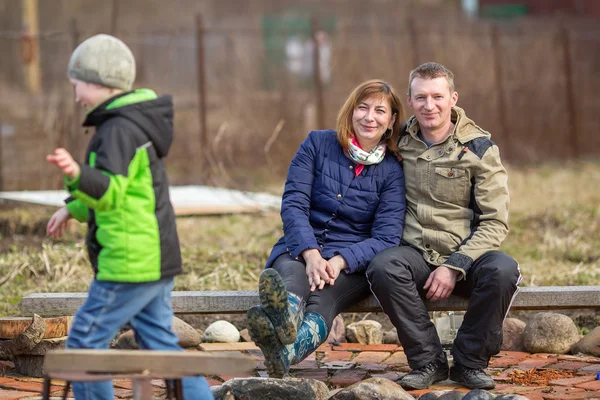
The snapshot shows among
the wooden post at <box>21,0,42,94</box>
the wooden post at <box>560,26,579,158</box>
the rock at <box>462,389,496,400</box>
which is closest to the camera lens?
the rock at <box>462,389,496,400</box>

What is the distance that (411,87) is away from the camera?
16.2 feet

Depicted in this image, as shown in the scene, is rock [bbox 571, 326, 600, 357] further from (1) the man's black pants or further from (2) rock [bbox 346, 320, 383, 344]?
(2) rock [bbox 346, 320, 383, 344]

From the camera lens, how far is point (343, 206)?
16.2 ft

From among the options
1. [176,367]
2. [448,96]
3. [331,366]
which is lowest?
[331,366]

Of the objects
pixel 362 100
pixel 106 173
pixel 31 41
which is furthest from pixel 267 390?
pixel 31 41

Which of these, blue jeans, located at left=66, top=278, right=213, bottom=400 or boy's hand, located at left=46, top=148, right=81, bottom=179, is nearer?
boy's hand, located at left=46, top=148, right=81, bottom=179

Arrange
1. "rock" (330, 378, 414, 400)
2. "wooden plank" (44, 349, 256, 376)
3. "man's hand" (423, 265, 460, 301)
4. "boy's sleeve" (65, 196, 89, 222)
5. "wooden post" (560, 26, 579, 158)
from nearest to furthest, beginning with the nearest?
"wooden plank" (44, 349, 256, 376) < "boy's sleeve" (65, 196, 89, 222) < "rock" (330, 378, 414, 400) < "man's hand" (423, 265, 460, 301) < "wooden post" (560, 26, 579, 158)

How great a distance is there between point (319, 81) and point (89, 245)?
9.01 meters

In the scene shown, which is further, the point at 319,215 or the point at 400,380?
A: the point at 319,215

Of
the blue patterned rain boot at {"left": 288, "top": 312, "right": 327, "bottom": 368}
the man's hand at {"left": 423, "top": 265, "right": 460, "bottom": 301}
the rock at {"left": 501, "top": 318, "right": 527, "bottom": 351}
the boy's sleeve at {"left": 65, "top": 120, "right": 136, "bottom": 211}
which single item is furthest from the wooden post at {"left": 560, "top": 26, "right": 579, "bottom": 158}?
the boy's sleeve at {"left": 65, "top": 120, "right": 136, "bottom": 211}

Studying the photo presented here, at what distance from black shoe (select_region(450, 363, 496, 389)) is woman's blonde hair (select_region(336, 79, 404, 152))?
1.13 metres

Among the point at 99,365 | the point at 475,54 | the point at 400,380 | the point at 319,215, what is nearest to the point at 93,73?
the point at 99,365

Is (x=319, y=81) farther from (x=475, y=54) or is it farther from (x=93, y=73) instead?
(x=93, y=73)

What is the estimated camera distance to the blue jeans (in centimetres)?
353
